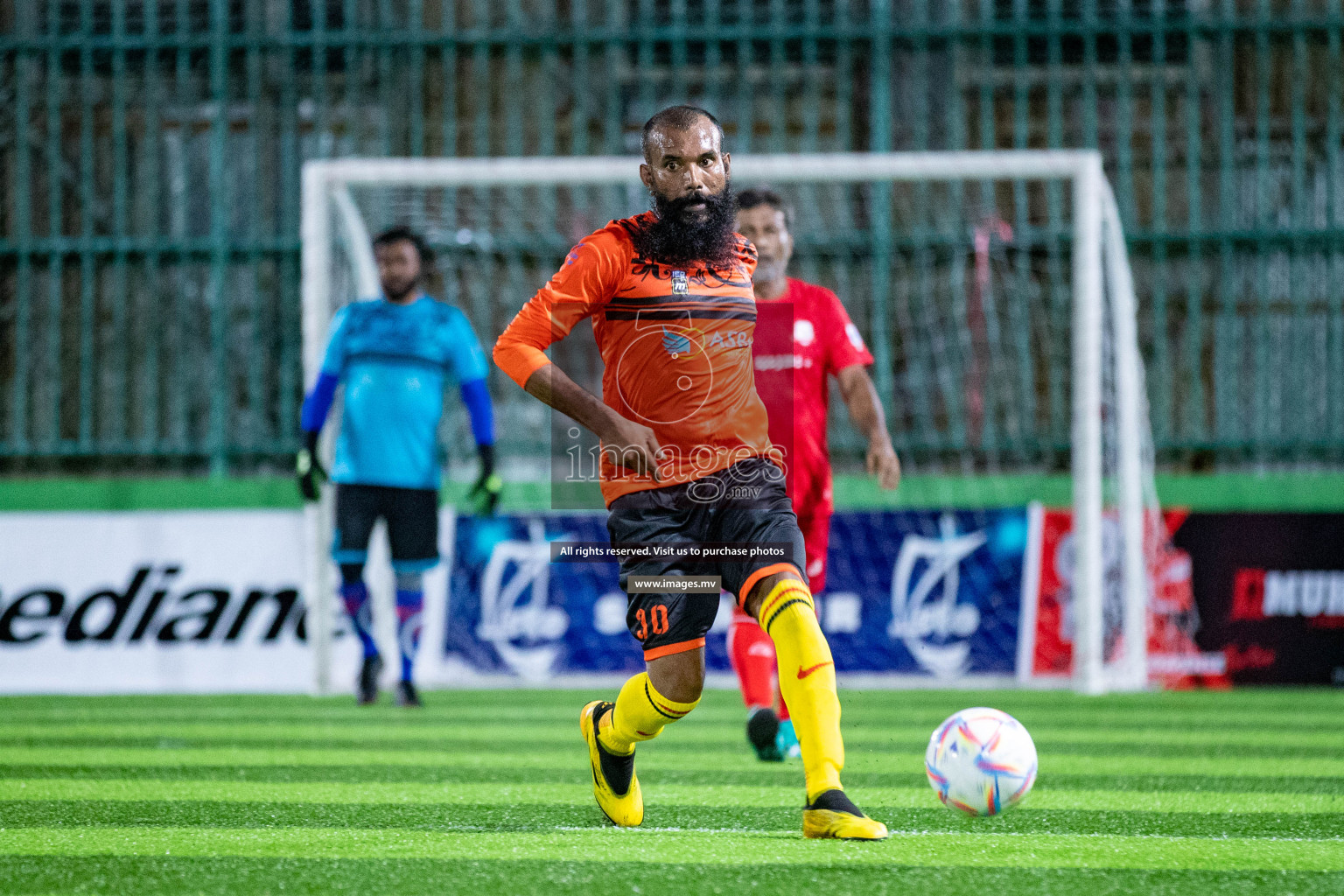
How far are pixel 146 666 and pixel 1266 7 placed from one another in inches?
281

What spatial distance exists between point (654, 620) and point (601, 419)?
0.46 m

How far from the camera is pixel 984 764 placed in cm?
339

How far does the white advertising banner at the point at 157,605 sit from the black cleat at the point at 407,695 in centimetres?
108

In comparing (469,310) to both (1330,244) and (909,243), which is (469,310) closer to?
(909,243)

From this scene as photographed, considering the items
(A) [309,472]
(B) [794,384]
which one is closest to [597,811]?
(B) [794,384]

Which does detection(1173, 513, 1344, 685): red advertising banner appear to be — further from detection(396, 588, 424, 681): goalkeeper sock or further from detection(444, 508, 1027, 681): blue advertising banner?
detection(396, 588, 424, 681): goalkeeper sock

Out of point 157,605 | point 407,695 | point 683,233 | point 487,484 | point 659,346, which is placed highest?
point 683,233

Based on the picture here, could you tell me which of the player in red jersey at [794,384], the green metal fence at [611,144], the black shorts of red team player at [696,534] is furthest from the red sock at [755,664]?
the green metal fence at [611,144]

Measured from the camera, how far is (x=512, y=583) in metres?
8.29

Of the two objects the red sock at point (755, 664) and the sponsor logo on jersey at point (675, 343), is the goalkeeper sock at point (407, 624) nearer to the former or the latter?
the red sock at point (755, 664)

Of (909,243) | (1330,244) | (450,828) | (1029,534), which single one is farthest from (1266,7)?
(450,828)

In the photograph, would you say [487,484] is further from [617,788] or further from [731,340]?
[731,340]

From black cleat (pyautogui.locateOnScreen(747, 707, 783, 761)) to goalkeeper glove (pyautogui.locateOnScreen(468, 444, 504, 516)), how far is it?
230 centimetres

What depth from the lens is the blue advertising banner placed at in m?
8.17
